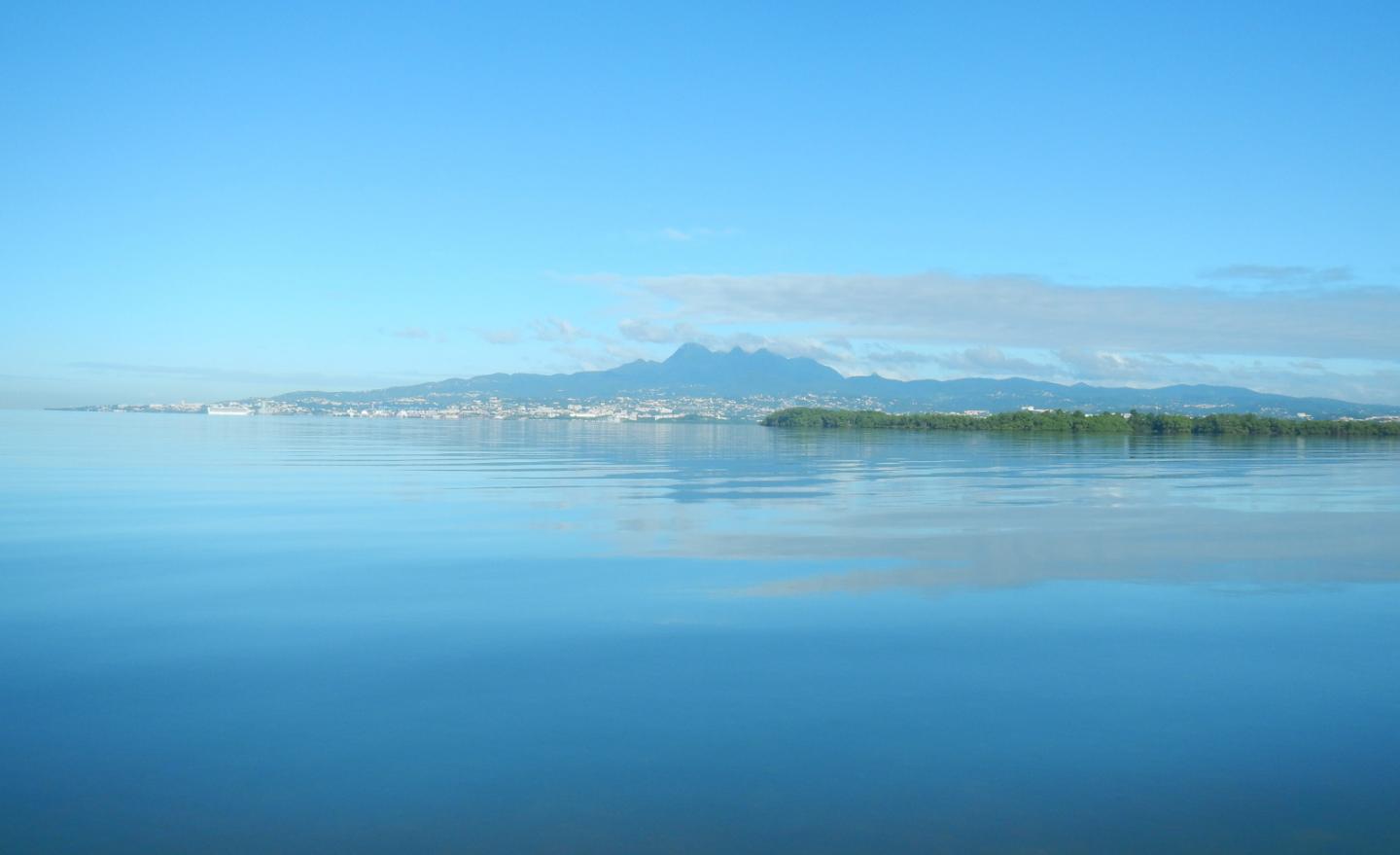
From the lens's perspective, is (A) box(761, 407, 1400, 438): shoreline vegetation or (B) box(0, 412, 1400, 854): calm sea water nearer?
(B) box(0, 412, 1400, 854): calm sea water

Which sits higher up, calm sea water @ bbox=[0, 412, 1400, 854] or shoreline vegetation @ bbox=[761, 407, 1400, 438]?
shoreline vegetation @ bbox=[761, 407, 1400, 438]

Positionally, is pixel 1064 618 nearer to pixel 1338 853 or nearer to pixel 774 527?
pixel 1338 853

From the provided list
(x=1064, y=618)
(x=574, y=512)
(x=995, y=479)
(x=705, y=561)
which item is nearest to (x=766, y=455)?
(x=995, y=479)

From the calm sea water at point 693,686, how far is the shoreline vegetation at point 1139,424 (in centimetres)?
9490

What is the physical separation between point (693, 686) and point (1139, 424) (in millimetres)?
114995

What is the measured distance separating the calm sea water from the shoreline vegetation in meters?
94.9

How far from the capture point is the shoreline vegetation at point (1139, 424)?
10706 centimetres

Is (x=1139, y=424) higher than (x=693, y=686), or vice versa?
(x=1139, y=424)

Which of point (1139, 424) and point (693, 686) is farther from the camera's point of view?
point (1139, 424)

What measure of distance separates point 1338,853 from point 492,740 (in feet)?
19.3

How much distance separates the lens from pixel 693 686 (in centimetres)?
970

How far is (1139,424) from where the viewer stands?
374 feet

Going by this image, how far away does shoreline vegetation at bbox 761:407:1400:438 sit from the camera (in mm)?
107062

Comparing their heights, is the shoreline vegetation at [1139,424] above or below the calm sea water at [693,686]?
above
